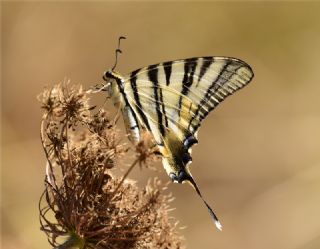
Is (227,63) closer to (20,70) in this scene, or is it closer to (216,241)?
(216,241)

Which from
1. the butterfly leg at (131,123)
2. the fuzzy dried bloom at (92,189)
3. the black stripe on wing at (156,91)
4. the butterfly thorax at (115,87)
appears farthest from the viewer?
the butterfly thorax at (115,87)

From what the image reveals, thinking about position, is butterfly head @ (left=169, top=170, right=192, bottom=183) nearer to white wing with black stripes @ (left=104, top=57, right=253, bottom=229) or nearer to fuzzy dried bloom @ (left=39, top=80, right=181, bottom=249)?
white wing with black stripes @ (left=104, top=57, right=253, bottom=229)

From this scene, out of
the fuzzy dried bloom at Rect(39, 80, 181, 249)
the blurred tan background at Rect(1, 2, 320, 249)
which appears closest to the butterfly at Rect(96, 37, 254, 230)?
the fuzzy dried bloom at Rect(39, 80, 181, 249)

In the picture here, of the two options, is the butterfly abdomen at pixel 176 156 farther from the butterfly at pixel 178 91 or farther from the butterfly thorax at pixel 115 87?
the butterfly thorax at pixel 115 87

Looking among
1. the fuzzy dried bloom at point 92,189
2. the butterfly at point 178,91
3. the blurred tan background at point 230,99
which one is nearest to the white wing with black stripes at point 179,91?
the butterfly at point 178,91

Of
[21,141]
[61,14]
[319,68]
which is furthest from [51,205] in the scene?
[319,68]
